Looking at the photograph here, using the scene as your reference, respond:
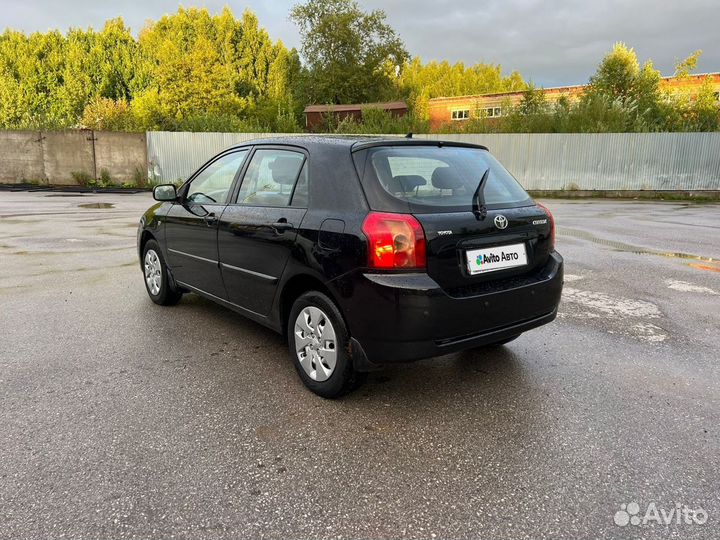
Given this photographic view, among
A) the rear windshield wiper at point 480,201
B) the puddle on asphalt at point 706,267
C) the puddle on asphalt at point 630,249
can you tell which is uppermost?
the rear windshield wiper at point 480,201

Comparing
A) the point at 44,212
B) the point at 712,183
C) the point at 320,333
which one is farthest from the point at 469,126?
the point at 320,333

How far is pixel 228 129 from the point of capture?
24.8 metres

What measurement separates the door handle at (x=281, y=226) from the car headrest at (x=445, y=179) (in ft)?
3.16

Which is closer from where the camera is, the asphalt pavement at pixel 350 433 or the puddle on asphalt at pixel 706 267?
the asphalt pavement at pixel 350 433

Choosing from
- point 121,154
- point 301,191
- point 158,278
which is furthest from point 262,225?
point 121,154

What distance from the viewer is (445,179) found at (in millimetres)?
3287

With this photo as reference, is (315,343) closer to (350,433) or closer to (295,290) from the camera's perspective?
(295,290)

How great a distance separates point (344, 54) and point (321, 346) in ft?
166

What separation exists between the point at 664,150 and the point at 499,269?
22081mm

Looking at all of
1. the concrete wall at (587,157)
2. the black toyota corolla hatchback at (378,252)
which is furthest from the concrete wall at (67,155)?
the black toyota corolla hatchback at (378,252)

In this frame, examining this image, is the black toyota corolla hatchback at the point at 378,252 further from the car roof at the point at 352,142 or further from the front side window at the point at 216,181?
the front side window at the point at 216,181

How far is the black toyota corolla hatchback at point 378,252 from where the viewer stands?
9.25ft

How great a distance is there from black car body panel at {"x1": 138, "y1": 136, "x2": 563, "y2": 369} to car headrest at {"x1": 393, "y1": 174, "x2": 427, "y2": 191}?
7.9 inches

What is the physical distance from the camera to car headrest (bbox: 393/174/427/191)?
305 cm
